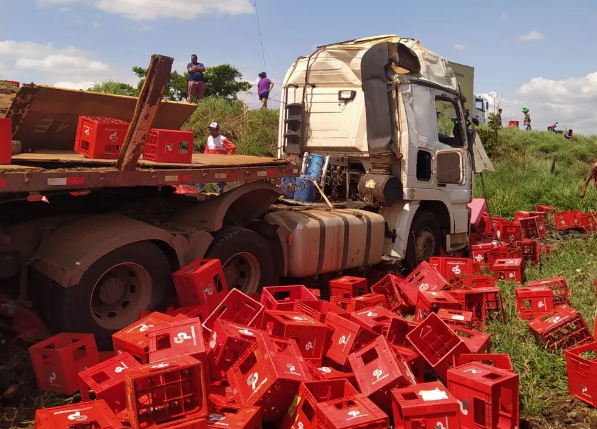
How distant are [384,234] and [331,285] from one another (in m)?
1.58

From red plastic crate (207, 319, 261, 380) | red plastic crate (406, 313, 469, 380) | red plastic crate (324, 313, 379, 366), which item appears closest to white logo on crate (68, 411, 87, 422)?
red plastic crate (207, 319, 261, 380)

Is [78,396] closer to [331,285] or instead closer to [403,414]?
[403,414]

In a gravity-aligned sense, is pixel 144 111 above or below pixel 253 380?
above

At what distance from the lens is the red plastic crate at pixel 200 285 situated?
16.1 ft

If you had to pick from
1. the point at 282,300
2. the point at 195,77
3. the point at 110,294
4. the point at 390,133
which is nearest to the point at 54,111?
the point at 110,294

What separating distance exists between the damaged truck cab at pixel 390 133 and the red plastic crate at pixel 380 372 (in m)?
3.61

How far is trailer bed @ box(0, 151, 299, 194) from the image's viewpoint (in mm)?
4047

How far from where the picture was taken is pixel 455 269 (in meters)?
7.30

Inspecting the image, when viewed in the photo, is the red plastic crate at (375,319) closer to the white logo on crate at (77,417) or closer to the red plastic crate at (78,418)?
the red plastic crate at (78,418)

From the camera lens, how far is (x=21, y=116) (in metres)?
5.31

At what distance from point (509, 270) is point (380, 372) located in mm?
4542

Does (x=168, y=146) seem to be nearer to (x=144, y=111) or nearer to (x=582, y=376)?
(x=144, y=111)

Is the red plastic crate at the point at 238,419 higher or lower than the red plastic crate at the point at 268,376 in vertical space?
lower

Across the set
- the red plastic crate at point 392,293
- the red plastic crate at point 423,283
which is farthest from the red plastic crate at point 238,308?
the red plastic crate at point 423,283
